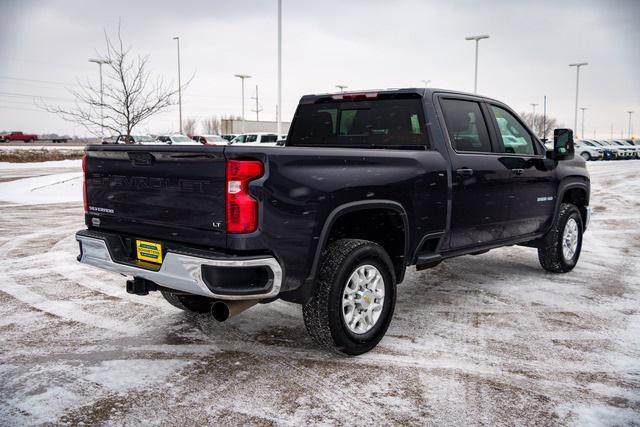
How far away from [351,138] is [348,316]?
6.20 ft

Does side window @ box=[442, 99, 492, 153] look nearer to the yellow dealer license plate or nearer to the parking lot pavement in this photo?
the parking lot pavement

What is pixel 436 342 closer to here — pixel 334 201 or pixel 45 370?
pixel 334 201

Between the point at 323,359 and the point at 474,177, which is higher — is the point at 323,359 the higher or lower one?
the lower one

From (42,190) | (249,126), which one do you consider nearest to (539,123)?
(249,126)

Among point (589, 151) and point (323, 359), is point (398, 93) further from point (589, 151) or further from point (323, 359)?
point (589, 151)

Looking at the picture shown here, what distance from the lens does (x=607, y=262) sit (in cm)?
782

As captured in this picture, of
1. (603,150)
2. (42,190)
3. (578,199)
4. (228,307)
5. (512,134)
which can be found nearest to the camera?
(228,307)

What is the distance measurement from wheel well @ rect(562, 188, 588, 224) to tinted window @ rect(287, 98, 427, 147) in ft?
9.64

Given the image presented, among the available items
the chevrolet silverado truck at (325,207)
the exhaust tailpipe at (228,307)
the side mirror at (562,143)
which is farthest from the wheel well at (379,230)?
the side mirror at (562,143)

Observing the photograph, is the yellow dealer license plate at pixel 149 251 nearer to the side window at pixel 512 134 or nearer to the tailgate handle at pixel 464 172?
the tailgate handle at pixel 464 172

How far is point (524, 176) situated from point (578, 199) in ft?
5.89

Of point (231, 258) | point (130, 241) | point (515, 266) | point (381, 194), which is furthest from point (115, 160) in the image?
point (515, 266)

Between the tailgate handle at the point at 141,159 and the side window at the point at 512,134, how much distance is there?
11.3 ft

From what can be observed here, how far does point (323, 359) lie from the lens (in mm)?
4262
